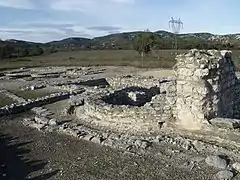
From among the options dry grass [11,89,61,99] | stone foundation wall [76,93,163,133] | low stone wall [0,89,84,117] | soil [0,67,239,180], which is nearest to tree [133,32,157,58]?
dry grass [11,89,61,99]

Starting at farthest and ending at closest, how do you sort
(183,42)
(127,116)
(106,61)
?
(183,42) → (106,61) → (127,116)

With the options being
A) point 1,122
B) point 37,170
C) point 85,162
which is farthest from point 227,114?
point 1,122

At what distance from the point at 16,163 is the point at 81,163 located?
189cm

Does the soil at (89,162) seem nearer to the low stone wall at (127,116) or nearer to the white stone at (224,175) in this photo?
the white stone at (224,175)

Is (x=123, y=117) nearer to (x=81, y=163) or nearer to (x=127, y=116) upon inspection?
(x=127, y=116)

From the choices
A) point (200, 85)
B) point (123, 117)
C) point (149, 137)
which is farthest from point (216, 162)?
point (123, 117)

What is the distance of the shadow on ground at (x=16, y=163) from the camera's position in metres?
9.49

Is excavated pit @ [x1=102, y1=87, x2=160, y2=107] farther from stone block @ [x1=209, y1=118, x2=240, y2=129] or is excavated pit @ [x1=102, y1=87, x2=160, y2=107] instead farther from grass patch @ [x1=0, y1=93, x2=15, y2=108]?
stone block @ [x1=209, y1=118, x2=240, y2=129]

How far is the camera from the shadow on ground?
9.49 meters

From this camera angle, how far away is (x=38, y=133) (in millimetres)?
13492

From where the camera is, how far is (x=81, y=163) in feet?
33.2

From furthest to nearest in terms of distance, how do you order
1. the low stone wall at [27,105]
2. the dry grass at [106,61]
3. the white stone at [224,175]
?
1. the dry grass at [106,61]
2. the low stone wall at [27,105]
3. the white stone at [224,175]

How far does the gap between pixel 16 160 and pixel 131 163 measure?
11.1 feet

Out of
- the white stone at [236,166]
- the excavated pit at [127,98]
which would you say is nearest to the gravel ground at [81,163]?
the white stone at [236,166]
